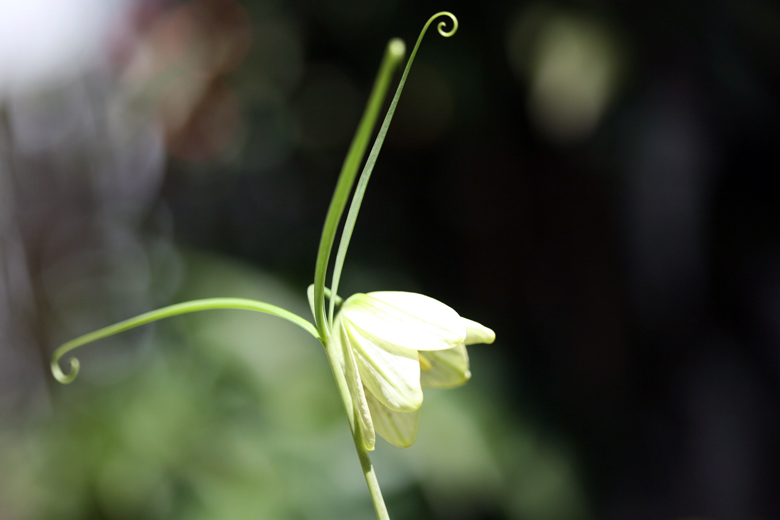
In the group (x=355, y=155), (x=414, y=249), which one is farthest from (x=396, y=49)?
(x=414, y=249)

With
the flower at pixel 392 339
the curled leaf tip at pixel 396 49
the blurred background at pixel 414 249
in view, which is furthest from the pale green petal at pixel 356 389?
the blurred background at pixel 414 249

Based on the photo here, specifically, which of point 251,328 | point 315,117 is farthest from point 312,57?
point 251,328

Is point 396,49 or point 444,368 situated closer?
point 396,49

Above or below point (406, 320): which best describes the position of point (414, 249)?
below

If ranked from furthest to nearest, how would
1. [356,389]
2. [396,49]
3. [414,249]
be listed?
[414,249] → [356,389] → [396,49]

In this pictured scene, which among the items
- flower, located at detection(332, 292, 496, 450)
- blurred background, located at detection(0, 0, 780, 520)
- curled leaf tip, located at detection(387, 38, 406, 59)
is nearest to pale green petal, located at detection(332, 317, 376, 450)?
flower, located at detection(332, 292, 496, 450)

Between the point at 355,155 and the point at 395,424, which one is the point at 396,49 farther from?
the point at 395,424
